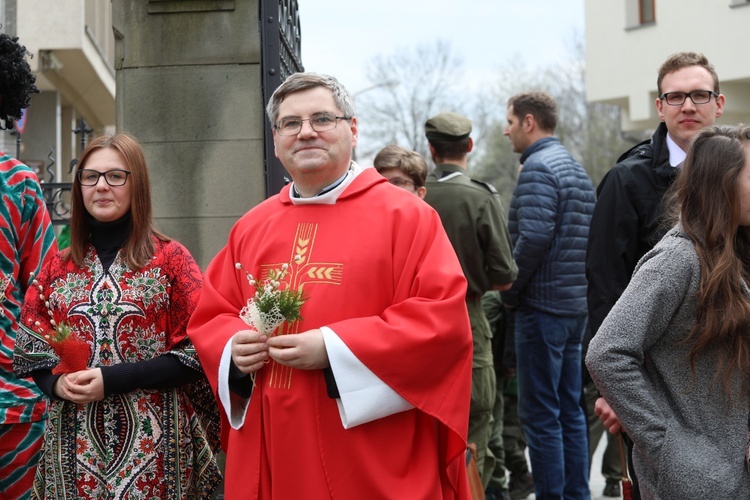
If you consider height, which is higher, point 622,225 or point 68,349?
point 622,225

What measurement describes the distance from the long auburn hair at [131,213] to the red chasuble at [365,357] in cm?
54

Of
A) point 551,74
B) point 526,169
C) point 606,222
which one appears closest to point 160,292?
point 606,222

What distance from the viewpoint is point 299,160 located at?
4102mm

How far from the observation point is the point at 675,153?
482 centimetres

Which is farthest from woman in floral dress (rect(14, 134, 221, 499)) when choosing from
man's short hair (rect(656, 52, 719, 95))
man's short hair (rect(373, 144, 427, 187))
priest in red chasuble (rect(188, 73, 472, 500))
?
man's short hair (rect(373, 144, 427, 187))

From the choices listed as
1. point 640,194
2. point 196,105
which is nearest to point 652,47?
point 196,105

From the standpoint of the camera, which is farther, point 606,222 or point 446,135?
point 446,135

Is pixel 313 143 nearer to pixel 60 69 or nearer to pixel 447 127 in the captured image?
pixel 447 127

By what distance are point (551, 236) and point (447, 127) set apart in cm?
94

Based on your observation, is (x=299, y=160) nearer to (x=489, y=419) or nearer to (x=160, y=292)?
(x=160, y=292)

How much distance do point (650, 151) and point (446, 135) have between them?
93.0 inches

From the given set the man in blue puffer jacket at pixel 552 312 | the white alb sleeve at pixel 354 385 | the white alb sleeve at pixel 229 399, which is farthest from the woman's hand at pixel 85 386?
the man in blue puffer jacket at pixel 552 312

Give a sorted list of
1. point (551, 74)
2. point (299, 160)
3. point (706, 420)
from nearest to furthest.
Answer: point (706, 420), point (299, 160), point (551, 74)

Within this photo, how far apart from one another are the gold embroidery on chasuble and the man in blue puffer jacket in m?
3.27
